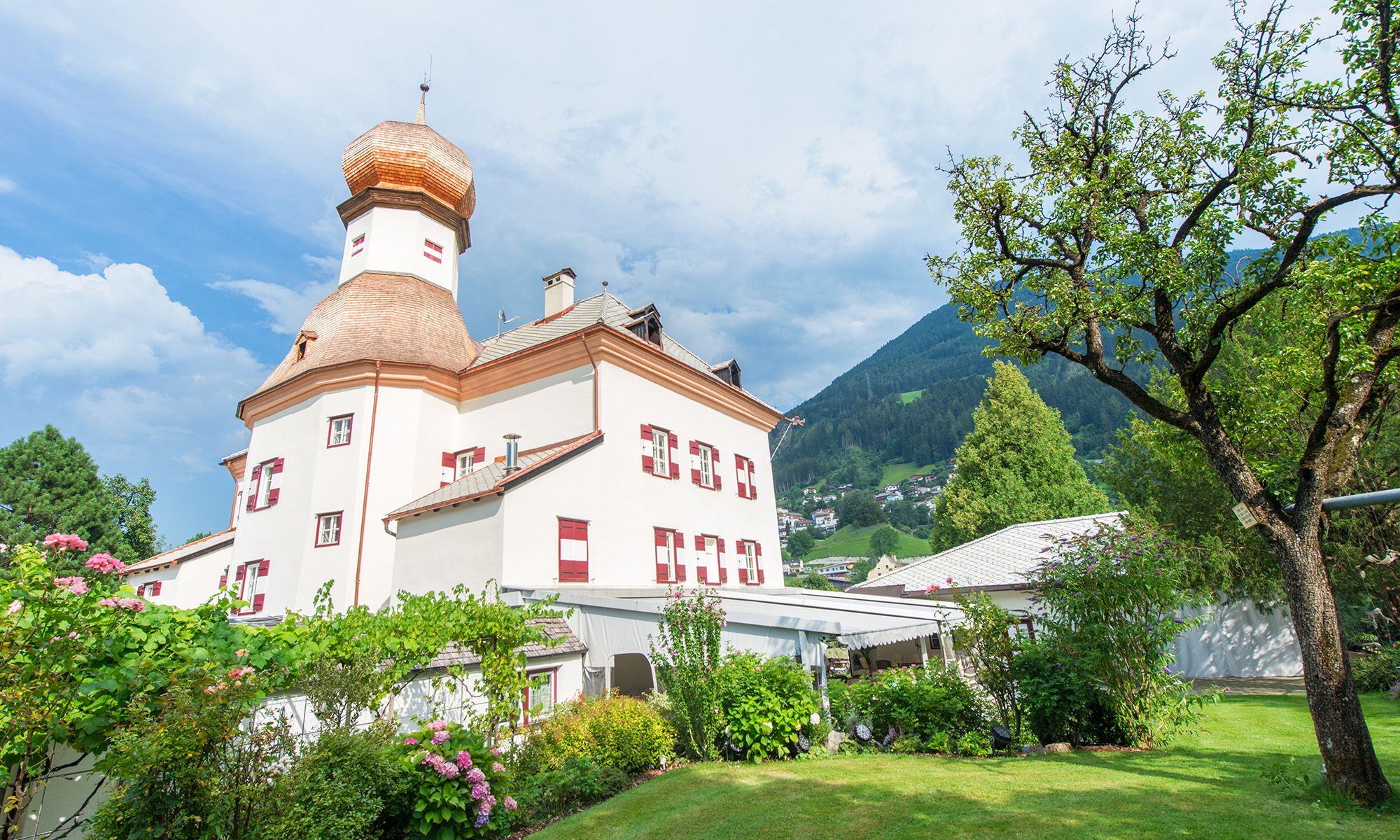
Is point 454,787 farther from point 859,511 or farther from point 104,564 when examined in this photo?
point 859,511

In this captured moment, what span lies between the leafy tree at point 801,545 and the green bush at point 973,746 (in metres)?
127

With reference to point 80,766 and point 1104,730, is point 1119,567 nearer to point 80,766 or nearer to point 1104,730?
point 1104,730

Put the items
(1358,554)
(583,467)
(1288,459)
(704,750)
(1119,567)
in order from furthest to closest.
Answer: (583,467)
(1358,554)
(704,750)
(1119,567)
(1288,459)

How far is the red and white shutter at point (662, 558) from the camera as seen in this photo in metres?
18.5

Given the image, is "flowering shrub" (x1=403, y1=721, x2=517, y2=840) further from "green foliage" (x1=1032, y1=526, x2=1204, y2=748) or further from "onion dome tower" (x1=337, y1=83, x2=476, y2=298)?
"onion dome tower" (x1=337, y1=83, x2=476, y2=298)

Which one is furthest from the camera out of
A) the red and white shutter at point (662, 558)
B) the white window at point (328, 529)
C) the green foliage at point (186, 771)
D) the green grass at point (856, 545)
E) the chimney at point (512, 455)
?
the green grass at point (856, 545)

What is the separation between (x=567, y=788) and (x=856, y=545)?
123434mm

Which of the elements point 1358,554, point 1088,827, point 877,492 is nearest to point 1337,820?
point 1088,827

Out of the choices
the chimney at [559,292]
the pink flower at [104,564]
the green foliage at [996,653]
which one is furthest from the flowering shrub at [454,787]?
the chimney at [559,292]

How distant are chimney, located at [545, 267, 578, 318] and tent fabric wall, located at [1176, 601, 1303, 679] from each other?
2245 cm

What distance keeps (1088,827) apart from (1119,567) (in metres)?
4.42

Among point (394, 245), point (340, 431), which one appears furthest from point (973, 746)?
point (394, 245)

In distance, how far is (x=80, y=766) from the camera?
6.30 metres

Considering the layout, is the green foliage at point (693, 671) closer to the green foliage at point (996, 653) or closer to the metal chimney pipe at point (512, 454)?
the green foliage at point (996, 653)
